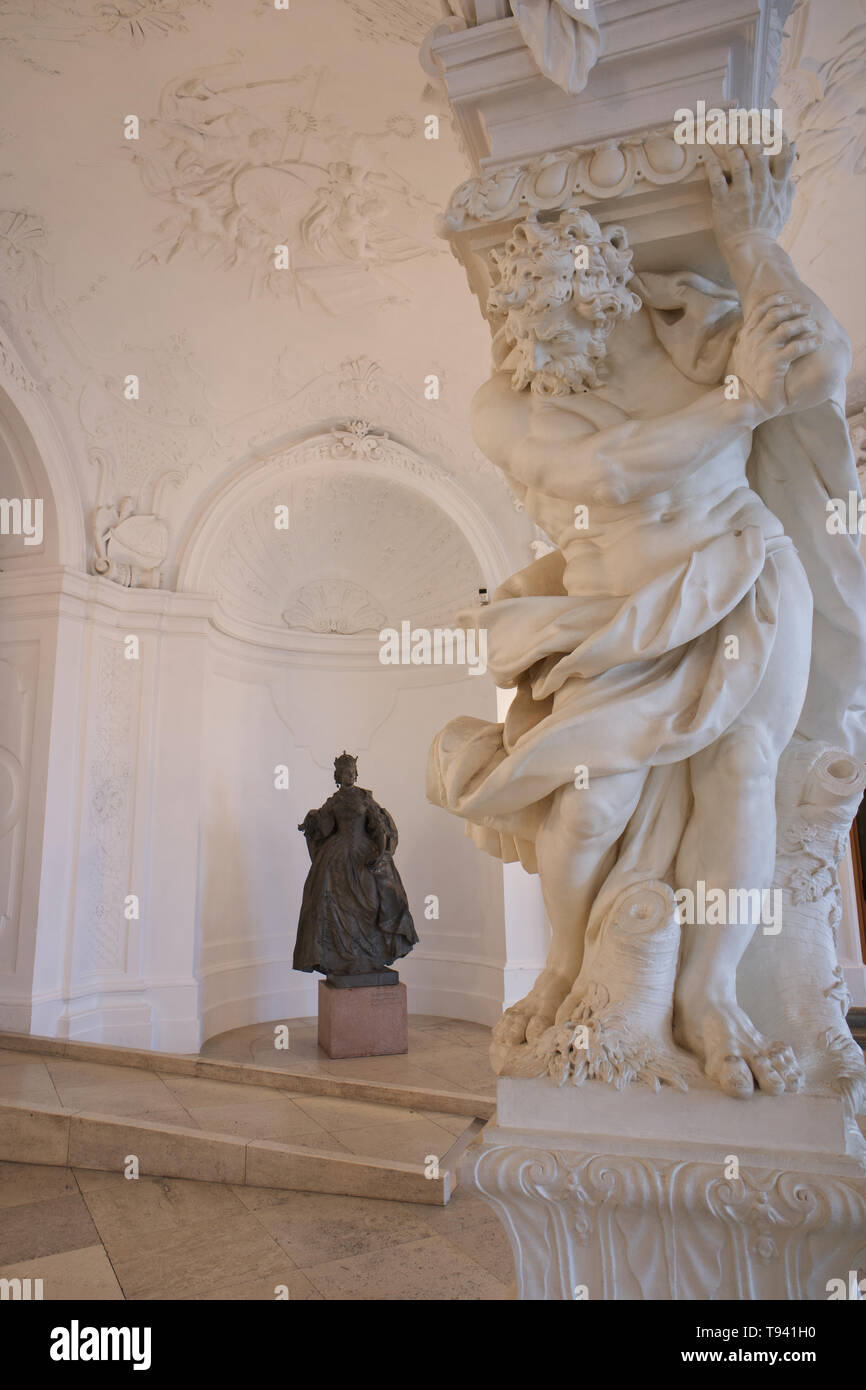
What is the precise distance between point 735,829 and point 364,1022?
4.37 metres

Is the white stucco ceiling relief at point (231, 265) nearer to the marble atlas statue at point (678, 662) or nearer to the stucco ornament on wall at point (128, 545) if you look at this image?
the stucco ornament on wall at point (128, 545)

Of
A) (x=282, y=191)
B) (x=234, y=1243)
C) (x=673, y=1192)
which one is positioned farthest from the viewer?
(x=282, y=191)

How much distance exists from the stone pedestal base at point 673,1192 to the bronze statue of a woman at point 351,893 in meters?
4.19

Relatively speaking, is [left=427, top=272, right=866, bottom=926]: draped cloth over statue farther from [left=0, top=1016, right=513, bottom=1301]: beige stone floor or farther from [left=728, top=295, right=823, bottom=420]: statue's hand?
[left=0, top=1016, right=513, bottom=1301]: beige stone floor

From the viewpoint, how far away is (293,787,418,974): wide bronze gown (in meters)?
5.71

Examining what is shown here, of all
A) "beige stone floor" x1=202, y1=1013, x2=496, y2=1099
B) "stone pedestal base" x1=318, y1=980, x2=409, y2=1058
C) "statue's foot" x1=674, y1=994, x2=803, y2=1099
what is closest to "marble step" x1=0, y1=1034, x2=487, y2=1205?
"beige stone floor" x1=202, y1=1013, x2=496, y2=1099

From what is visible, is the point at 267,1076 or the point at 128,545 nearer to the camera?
the point at 267,1076

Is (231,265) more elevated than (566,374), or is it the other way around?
(231,265)

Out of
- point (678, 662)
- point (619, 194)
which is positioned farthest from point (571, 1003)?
point (619, 194)

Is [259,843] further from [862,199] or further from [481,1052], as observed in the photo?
[862,199]

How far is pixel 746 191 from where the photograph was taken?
182 cm

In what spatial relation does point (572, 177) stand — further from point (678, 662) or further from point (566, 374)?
point (678, 662)

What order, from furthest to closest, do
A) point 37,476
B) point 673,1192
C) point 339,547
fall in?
point 339,547 < point 37,476 < point 673,1192

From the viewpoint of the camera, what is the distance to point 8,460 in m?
6.04
